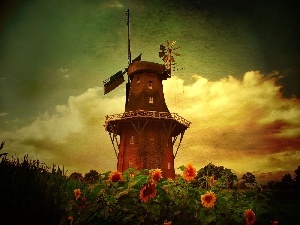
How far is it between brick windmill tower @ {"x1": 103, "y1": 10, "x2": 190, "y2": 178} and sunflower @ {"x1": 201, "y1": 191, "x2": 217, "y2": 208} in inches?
501

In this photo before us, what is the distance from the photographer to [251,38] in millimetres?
10820

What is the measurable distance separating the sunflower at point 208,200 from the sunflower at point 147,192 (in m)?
0.58

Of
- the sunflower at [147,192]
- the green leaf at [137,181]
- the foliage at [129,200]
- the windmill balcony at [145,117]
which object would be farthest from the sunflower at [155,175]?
the windmill balcony at [145,117]

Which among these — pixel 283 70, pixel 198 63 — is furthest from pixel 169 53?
pixel 283 70

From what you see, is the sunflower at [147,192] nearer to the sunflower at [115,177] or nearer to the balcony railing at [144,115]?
the sunflower at [115,177]

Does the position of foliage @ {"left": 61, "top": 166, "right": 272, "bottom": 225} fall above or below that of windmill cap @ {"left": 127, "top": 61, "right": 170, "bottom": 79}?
below

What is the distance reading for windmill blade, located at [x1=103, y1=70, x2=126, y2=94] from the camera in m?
17.4

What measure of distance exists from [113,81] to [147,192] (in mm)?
16149

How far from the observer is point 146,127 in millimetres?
→ 16750

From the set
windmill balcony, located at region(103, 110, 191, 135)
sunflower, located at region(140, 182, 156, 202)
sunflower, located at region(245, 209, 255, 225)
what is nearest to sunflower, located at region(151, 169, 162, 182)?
sunflower, located at region(140, 182, 156, 202)

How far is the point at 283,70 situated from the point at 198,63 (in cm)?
334

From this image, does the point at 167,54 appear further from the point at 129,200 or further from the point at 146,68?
the point at 129,200

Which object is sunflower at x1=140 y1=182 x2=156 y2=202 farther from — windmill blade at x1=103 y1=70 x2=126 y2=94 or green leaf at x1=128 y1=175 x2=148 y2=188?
windmill blade at x1=103 y1=70 x2=126 y2=94

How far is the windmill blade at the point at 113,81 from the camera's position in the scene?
17.4 m
